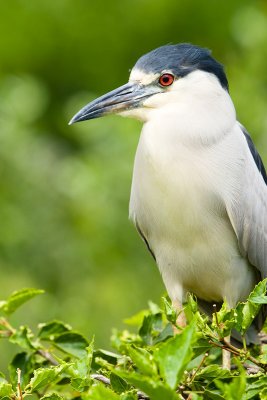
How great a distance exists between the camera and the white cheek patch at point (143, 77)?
141 inches

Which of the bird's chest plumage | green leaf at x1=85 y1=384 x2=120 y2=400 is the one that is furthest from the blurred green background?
green leaf at x1=85 y1=384 x2=120 y2=400

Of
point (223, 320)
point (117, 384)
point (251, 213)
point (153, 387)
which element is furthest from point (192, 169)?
point (153, 387)

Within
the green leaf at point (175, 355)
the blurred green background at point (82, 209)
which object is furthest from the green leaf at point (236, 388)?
the blurred green background at point (82, 209)

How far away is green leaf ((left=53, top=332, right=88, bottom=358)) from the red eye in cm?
110

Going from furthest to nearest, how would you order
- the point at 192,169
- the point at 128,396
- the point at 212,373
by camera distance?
the point at 192,169 → the point at 212,373 → the point at 128,396

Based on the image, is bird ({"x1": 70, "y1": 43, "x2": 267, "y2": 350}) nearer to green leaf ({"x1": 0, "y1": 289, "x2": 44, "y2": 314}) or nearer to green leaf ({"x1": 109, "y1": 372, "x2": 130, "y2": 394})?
green leaf ({"x1": 0, "y1": 289, "x2": 44, "y2": 314})

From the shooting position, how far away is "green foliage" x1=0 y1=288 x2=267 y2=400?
82.2 inches

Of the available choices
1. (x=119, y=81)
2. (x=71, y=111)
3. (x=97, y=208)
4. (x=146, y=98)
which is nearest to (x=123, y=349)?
(x=146, y=98)

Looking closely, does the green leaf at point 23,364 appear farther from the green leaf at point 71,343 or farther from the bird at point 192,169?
the bird at point 192,169

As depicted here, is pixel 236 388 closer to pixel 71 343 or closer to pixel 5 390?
pixel 5 390

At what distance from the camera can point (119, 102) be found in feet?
11.8

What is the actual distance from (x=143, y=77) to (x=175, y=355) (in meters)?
1.76

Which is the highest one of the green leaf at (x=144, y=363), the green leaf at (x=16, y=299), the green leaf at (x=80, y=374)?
the green leaf at (x=16, y=299)

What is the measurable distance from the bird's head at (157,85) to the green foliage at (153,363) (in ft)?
2.70
